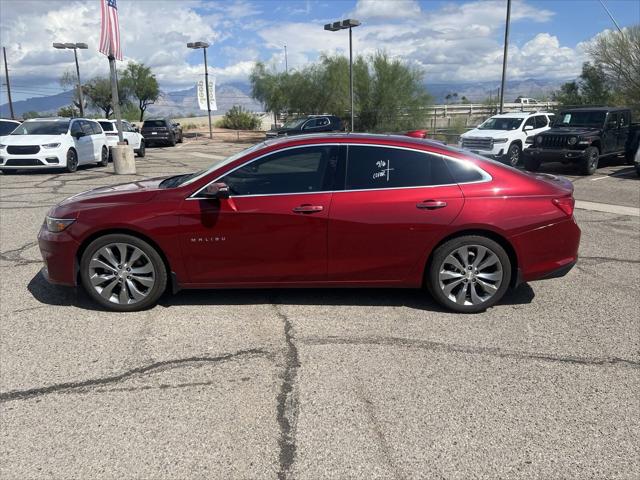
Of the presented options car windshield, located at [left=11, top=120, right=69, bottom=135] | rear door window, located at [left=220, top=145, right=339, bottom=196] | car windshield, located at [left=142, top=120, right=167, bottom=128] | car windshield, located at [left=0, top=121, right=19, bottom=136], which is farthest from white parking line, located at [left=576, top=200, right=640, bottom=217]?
car windshield, located at [left=142, top=120, right=167, bottom=128]

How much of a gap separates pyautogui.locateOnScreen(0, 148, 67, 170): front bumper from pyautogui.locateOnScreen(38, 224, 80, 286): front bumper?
11.9 metres

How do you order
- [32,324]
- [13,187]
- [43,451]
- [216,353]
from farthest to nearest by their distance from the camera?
[13,187] → [32,324] → [216,353] → [43,451]

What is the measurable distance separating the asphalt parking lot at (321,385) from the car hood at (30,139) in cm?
1136

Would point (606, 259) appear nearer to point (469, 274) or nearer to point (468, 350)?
point (469, 274)

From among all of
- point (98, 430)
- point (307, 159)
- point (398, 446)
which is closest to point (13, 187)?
point (307, 159)

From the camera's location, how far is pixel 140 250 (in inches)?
183

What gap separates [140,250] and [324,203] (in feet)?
5.41

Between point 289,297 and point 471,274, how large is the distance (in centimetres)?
171

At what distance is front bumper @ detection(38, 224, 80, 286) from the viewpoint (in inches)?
185

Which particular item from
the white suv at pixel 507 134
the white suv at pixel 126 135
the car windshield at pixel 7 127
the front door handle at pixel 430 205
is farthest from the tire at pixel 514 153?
the car windshield at pixel 7 127

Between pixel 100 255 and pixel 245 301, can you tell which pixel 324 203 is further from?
pixel 100 255

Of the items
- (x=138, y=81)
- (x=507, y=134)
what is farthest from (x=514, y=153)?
(x=138, y=81)

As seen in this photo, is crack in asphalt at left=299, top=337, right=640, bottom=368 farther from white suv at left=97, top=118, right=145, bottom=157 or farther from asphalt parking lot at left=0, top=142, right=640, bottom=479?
white suv at left=97, top=118, right=145, bottom=157

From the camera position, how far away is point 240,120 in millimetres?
52719
